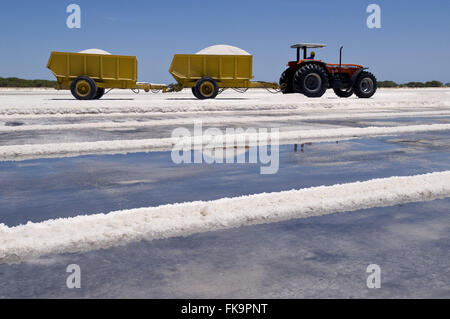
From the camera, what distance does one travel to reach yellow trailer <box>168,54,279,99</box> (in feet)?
70.1

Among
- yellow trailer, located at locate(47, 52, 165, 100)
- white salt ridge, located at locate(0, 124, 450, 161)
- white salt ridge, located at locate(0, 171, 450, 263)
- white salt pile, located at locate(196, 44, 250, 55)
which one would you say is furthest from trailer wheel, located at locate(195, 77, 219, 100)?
white salt pile, located at locate(196, 44, 250, 55)

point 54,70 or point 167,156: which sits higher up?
point 54,70

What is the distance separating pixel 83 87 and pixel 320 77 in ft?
31.1

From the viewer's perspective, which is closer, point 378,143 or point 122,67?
point 378,143

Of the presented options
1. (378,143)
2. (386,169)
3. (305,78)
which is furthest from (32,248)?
(305,78)

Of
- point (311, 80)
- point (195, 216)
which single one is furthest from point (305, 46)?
point (195, 216)

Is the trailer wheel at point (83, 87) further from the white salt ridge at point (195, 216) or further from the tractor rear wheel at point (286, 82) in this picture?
the white salt ridge at point (195, 216)

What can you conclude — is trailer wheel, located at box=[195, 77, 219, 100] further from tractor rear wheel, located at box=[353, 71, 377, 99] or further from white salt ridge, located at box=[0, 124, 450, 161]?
white salt ridge, located at box=[0, 124, 450, 161]

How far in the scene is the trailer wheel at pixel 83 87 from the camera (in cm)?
1955

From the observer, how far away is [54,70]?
770 inches

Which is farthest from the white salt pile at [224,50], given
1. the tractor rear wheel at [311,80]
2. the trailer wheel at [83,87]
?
the tractor rear wheel at [311,80]
